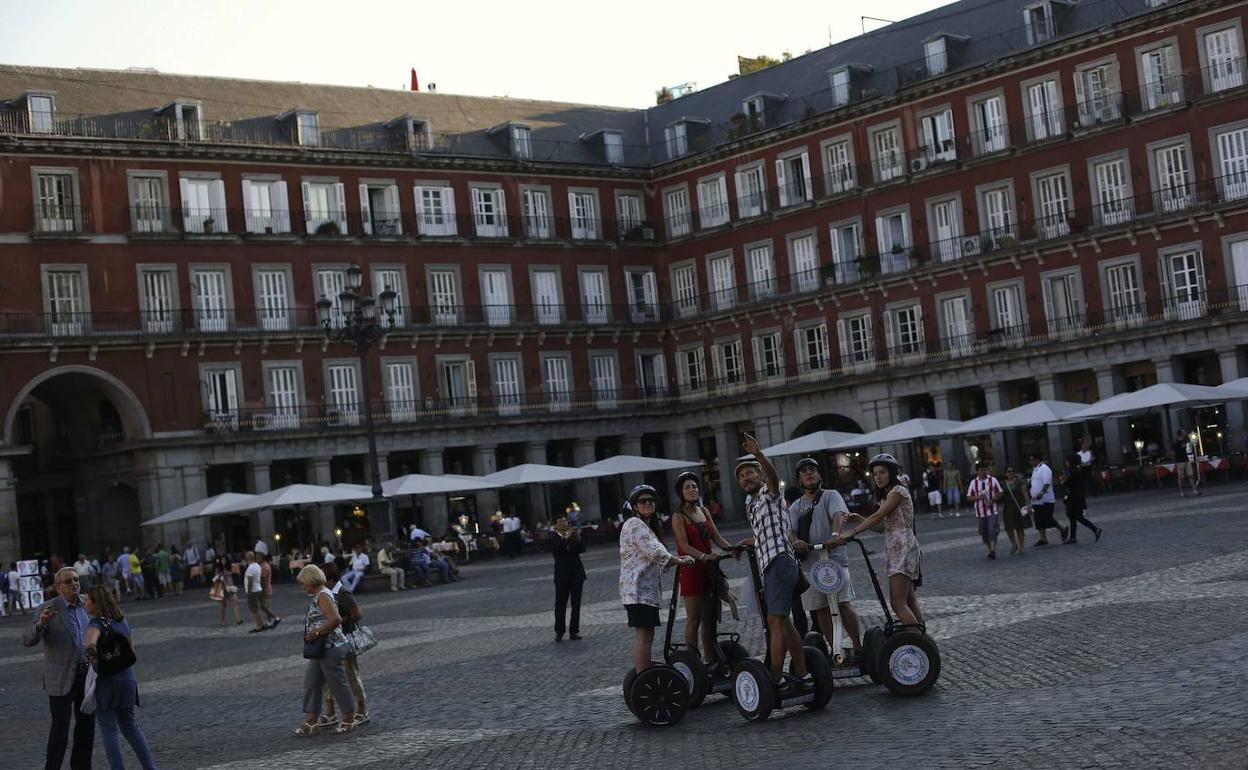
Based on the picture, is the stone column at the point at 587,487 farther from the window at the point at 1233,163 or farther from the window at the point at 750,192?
the window at the point at 1233,163

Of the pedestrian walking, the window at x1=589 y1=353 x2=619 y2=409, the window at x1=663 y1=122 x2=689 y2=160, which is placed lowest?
the pedestrian walking

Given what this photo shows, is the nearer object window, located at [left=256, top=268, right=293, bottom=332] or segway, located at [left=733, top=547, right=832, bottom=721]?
segway, located at [left=733, top=547, right=832, bottom=721]

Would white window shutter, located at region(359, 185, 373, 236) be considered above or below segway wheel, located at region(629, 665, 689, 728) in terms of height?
above

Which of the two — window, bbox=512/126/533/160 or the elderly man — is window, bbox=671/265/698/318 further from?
the elderly man

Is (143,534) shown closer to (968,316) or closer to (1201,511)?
(968,316)

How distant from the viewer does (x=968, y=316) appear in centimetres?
5225

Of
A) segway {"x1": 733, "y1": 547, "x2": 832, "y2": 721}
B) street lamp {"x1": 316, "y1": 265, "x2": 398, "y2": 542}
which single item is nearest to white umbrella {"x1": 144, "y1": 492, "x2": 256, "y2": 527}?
street lamp {"x1": 316, "y1": 265, "x2": 398, "y2": 542}

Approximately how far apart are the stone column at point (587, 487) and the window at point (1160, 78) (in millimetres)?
22545

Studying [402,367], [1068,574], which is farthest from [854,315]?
[1068,574]

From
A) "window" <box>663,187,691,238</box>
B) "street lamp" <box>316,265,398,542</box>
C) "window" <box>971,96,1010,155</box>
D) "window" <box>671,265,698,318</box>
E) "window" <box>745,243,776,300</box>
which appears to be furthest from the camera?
"window" <box>663,187,691,238</box>

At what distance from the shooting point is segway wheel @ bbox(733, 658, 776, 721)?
11.0 m

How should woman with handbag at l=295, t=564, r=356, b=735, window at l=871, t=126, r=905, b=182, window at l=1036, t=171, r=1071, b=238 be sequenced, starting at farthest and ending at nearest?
window at l=871, t=126, r=905, b=182 → window at l=1036, t=171, r=1071, b=238 → woman with handbag at l=295, t=564, r=356, b=735

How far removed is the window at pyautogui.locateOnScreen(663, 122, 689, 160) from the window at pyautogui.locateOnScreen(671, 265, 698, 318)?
4458mm

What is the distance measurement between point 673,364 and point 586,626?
136ft
